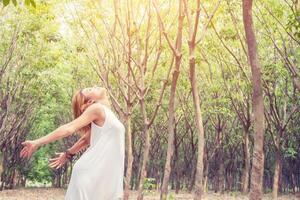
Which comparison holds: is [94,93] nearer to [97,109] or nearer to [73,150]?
[97,109]

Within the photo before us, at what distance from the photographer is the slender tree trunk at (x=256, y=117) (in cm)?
787

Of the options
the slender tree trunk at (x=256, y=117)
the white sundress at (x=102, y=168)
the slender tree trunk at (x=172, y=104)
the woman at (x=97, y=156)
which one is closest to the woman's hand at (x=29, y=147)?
the woman at (x=97, y=156)

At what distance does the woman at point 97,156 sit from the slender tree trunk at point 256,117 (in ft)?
13.7

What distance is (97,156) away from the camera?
157 inches

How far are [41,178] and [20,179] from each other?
347 cm

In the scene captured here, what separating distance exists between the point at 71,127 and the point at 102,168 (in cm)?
38

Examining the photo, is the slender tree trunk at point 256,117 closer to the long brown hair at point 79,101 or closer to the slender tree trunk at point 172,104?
the long brown hair at point 79,101

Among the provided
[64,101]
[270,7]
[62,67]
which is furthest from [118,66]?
[64,101]

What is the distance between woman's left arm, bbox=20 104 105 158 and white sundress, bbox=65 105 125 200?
0.09 m

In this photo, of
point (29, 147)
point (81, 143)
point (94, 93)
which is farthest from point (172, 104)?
point (29, 147)

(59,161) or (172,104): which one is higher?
(172,104)

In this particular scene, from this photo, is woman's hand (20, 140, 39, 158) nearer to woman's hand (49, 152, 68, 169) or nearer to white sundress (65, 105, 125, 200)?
white sundress (65, 105, 125, 200)

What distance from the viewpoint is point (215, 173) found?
4528 cm

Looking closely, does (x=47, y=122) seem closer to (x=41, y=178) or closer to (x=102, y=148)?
(x=41, y=178)
